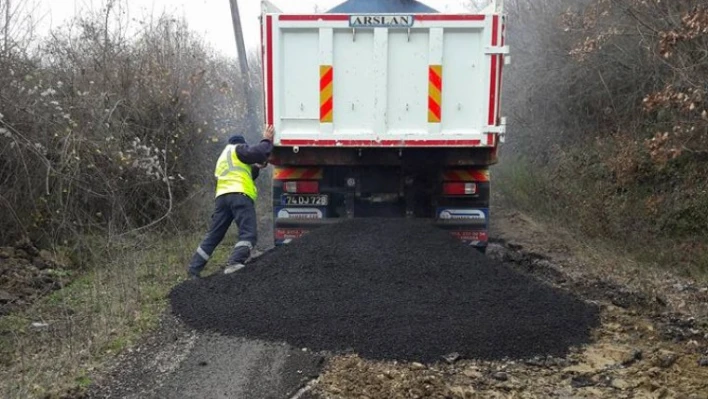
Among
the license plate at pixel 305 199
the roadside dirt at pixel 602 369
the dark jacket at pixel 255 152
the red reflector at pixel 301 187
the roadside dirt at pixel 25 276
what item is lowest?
the roadside dirt at pixel 25 276

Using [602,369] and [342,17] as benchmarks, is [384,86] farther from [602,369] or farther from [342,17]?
[602,369]

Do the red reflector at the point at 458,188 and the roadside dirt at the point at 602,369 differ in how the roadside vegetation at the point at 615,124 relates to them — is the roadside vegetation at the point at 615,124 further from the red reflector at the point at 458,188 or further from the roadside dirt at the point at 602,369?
the red reflector at the point at 458,188

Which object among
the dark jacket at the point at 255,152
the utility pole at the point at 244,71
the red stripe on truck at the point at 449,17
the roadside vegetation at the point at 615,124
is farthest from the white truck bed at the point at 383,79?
the utility pole at the point at 244,71

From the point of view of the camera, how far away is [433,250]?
6.52 m

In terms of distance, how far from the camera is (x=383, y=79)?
6.69 m

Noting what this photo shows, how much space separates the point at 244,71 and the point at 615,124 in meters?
8.06

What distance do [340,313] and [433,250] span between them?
1533mm

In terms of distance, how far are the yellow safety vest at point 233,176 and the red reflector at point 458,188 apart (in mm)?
2044

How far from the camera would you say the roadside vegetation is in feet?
26.4

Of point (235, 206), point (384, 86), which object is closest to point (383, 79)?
point (384, 86)

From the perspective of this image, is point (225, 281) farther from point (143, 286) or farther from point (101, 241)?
point (101, 241)

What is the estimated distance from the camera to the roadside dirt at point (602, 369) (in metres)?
4.07

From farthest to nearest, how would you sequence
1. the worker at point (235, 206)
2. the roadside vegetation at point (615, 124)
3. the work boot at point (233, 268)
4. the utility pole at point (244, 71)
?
the utility pole at point (244, 71) < the roadside vegetation at point (615, 124) < the worker at point (235, 206) < the work boot at point (233, 268)

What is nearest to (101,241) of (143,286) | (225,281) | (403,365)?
(143,286)
